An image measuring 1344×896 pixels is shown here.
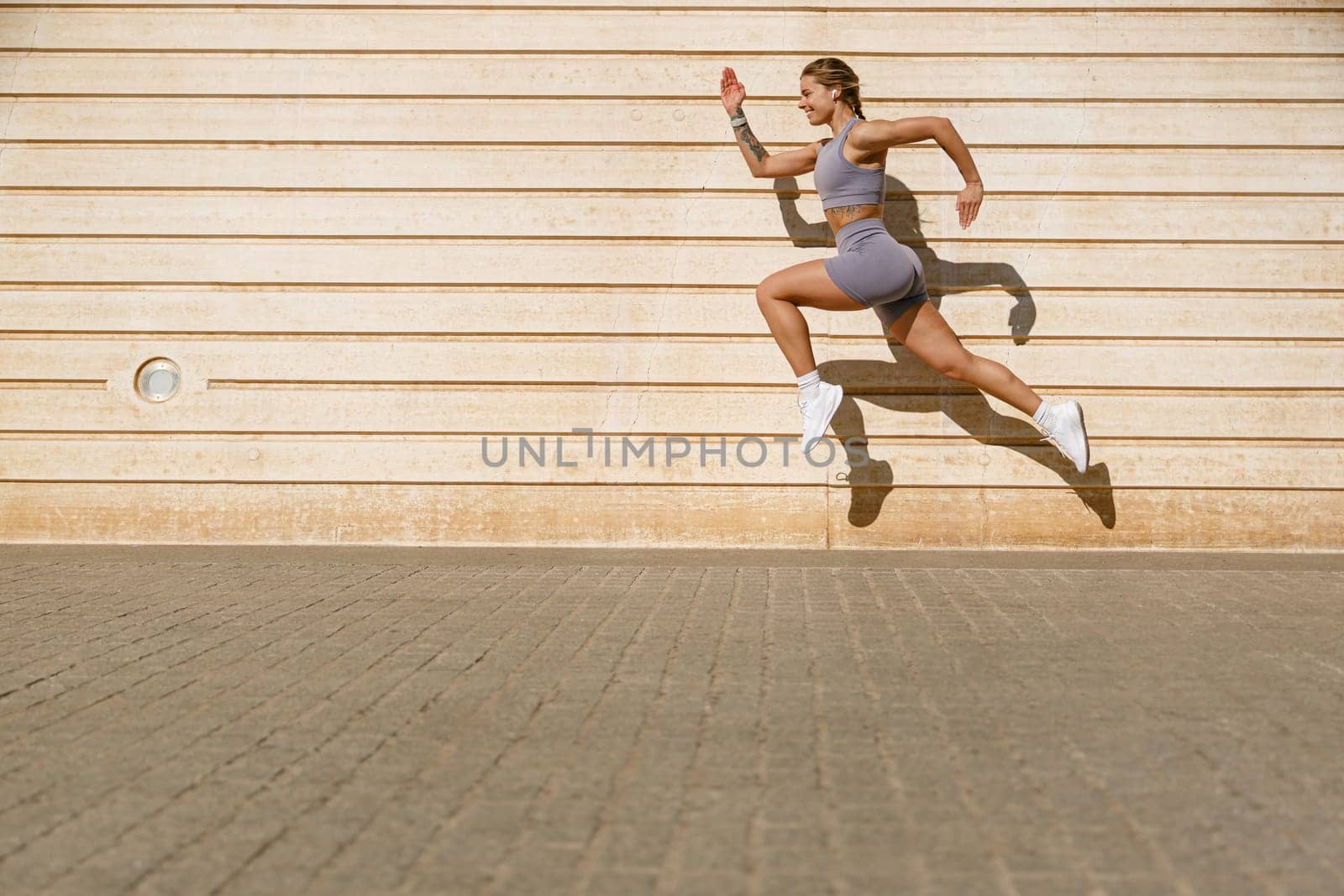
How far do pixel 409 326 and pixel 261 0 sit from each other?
7.46 ft

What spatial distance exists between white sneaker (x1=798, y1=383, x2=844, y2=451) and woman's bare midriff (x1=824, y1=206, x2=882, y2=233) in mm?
950

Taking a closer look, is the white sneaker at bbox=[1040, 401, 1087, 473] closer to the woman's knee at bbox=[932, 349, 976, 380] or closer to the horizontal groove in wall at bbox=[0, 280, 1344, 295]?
the woman's knee at bbox=[932, 349, 976, 380]

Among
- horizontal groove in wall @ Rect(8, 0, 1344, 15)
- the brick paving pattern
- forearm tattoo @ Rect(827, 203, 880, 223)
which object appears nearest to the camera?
the brick paving pattern

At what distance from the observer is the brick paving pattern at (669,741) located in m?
2.71

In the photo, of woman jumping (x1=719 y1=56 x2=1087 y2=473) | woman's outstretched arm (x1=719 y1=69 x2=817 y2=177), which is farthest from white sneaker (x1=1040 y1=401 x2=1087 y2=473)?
woman's outstretched arm (x1=719 y1=69 x2=817 y2=177)

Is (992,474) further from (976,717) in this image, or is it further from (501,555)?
(976,717)

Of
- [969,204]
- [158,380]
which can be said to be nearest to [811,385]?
[969,204]

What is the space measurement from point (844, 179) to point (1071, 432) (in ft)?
6.28

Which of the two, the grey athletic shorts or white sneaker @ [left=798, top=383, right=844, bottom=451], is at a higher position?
the grey athletic shorts

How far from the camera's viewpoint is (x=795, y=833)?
2.89 meters

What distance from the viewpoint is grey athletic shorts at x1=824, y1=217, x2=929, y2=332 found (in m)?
7.24

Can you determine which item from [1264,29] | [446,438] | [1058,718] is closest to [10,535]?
[446,438]

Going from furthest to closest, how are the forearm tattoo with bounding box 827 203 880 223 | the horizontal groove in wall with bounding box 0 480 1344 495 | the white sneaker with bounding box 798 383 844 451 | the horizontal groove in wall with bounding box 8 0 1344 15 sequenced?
the horizontal groove in wall with bounding box 8 0 1344 15, the horizontal groove in wall with bounding box 0 480 1344 495, the forearm tattoo with bounding box 827 203 880 223, the white sneaker with bounding box 798 383 844 451

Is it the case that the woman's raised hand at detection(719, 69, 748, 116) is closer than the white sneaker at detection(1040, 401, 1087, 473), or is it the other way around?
the white sneaker at detection(1040, 401, 1087, 473)
